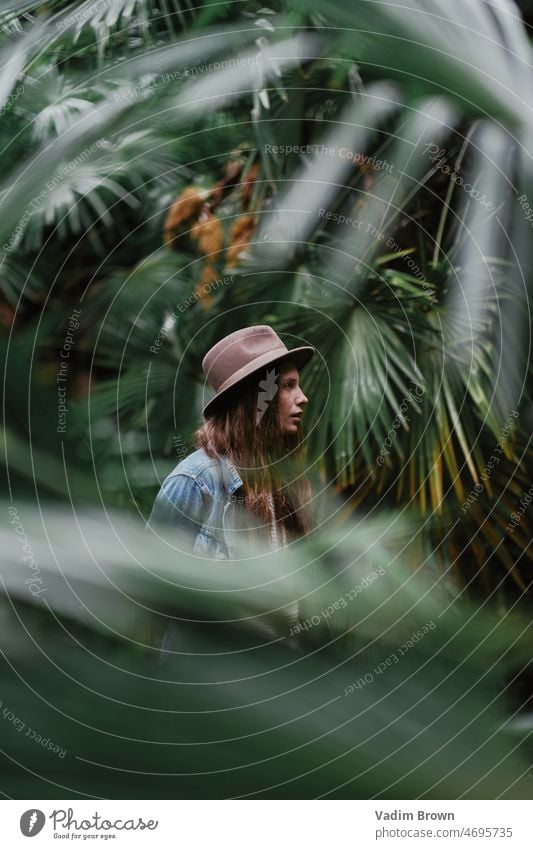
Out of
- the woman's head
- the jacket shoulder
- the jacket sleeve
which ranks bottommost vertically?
the jacket sleeve

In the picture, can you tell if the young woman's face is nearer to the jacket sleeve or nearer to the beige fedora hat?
the beige fedora hat

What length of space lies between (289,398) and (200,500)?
176 millimetres

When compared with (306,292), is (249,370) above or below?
below

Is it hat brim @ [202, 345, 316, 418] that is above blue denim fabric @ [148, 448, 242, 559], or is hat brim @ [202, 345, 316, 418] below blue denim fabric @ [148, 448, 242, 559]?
above

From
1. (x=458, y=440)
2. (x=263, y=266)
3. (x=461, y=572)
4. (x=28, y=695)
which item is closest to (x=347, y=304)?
(x=263, y=266)

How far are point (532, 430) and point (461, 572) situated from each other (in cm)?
22

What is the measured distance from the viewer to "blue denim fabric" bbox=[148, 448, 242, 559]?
1.15 m

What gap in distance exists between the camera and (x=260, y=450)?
1174 millimetres

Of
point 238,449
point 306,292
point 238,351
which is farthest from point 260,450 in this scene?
point 306,292

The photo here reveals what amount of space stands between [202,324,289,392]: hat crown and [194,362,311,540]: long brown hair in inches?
0.9

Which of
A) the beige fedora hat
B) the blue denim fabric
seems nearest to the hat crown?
the beige fedora hat

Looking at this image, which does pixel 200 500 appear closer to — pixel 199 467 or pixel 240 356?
pixel 199 467

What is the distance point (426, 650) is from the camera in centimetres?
114

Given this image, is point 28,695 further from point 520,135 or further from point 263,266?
point 520,135
